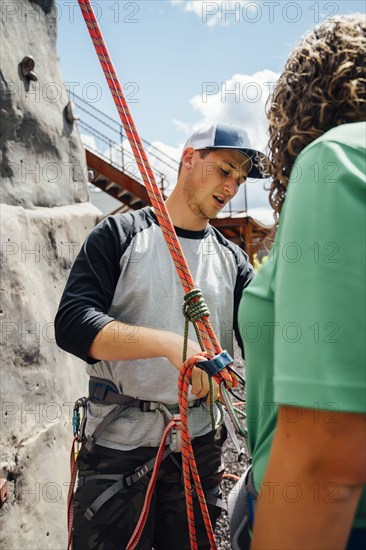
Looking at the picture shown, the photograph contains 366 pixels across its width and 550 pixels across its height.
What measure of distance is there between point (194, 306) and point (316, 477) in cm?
83

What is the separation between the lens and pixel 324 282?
0.66 m

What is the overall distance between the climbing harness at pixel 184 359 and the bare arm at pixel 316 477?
1.88 feet

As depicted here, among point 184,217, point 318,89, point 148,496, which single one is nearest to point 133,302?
point 184,217

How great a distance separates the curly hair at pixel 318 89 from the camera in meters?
0.87

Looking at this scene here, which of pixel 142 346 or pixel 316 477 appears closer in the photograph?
pixel 316 477

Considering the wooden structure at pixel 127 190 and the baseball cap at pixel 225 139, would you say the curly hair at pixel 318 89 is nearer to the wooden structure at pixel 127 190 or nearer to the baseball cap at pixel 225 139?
the baseball cap at pixel 225 139

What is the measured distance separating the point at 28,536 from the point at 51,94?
3.25m

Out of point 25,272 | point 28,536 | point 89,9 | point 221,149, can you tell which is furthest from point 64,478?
point 89,9

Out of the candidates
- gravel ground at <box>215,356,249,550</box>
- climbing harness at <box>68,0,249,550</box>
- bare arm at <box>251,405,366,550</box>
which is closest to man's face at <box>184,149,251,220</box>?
climbing harness at <box>68,0,249,550</box>

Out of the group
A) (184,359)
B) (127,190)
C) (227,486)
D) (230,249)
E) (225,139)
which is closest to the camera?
(184,359)

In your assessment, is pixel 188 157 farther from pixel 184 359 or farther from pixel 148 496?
pixel 148 496

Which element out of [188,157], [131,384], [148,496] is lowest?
[148,496]

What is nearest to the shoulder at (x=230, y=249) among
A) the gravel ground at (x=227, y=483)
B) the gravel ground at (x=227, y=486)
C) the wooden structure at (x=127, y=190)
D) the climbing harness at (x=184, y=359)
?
the climbing harness at (x=184, y=359)

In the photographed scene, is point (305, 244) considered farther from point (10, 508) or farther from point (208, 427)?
point (10, 508)
